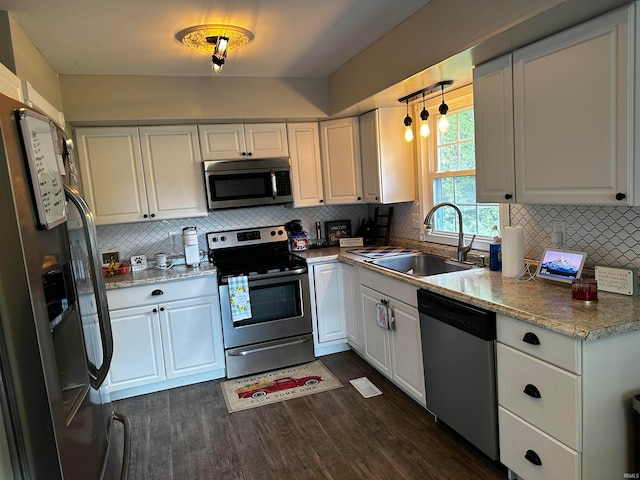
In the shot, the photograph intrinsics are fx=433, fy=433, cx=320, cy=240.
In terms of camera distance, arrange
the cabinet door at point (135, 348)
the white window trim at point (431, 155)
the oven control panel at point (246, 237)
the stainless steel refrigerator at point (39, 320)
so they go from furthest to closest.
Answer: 1. the oven control panel at point (246, 237)
2. the cabinet door at point (135, 348)
3. the white window trim at point (431, 155)
4. the stainless steel refrigerator at point (39, 320)

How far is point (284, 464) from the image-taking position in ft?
7.83

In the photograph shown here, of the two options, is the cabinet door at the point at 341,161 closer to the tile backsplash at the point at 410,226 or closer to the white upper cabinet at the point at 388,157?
the white upper cabinet at the point at 388,157

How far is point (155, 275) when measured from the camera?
3.37m

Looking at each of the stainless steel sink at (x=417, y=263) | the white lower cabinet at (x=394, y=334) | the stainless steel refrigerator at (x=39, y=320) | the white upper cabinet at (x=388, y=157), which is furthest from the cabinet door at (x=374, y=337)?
the stainless steel refrigerator at (x=39, y=320)

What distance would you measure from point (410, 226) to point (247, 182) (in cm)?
149

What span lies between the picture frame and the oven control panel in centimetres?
46

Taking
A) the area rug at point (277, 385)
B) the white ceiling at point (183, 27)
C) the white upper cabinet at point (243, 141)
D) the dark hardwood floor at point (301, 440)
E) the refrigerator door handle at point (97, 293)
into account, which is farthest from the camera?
the white upper cabinet at point (243, 141)

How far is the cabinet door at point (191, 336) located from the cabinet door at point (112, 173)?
33.5 inches

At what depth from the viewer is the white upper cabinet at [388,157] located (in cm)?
358

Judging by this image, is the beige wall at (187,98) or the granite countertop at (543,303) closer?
the granite countertop at (543,303)

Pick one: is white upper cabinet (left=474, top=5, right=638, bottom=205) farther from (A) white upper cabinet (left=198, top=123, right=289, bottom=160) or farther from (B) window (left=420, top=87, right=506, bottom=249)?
(A) white upper cabinet (left=198, top=123, right=289, bottom=160)

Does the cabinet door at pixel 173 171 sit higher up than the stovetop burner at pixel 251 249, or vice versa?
the cabinet door at pixel 173 171

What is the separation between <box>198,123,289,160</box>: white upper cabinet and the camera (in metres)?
3.68

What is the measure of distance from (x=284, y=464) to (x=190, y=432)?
0.74 metres
